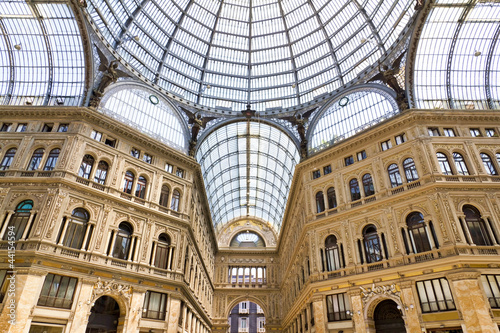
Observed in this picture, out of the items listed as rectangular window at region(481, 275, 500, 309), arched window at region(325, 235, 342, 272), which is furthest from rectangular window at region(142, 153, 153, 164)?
rectangular window at region(481, 275, 500, 309)

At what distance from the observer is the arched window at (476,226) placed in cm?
2547

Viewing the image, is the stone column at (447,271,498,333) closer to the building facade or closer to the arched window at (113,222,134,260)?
the building facade

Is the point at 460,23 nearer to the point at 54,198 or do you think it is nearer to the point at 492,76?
the point at 492,76

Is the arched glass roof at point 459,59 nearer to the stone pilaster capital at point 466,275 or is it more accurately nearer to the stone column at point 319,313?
the stone pilaster capital at point 466,275

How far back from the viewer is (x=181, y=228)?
3459cm

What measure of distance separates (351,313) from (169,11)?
135 feet

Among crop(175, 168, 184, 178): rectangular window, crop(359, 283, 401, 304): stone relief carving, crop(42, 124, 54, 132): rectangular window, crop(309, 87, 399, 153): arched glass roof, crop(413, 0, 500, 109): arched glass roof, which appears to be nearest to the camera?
crop(359, 283, 401, 304): stone relief carving

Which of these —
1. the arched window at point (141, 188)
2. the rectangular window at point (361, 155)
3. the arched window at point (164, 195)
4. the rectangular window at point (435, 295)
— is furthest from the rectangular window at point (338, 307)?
the arched window at point (141, 188)

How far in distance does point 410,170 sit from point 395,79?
1087 centimetres

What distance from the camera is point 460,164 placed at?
29266 mm

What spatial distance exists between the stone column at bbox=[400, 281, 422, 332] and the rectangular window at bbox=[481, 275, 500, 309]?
Answer: 16.1ft

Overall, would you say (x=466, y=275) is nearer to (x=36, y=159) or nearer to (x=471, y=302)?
(x=471, y=302)

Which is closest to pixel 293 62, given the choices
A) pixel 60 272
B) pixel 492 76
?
pixel 492 76

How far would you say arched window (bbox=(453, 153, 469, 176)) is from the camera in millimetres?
28828
